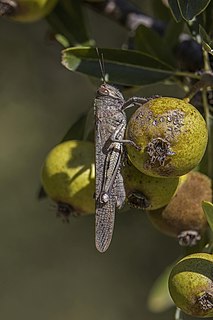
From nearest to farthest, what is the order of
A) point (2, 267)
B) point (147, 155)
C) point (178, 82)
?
point (147, 155), point (178, 82), point (2, 267)

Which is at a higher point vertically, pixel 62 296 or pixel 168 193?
pixel 168 193

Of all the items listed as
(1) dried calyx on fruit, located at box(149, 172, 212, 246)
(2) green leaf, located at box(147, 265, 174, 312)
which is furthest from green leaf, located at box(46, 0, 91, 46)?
(2) green leaf, located at box(147, 265, 174, 312)

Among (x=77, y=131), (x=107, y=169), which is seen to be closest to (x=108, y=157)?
(x=107, y=169)

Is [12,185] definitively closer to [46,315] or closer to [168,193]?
[46,315]

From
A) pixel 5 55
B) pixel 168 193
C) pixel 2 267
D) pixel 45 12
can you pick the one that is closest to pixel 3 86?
pixel 5 55

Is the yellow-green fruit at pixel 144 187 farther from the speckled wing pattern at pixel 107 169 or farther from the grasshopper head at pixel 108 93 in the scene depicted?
the grasshopper head at pixel 108 93

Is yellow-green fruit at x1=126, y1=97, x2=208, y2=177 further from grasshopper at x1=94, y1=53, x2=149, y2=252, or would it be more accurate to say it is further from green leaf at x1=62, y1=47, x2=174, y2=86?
green leaf at x1=62, y1=47, x2=174, y2=86

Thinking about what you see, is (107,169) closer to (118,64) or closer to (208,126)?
(118,64)
